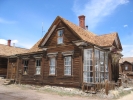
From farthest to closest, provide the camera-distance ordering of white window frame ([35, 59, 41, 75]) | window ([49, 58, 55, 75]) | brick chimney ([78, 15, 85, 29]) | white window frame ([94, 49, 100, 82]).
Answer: brick chimney ([78, 15, 85, 29])
white window frame ([35, 59, 41, 75])
window ([49, 58, 55, 75])
white window frame ([94, 49, 100, 82])

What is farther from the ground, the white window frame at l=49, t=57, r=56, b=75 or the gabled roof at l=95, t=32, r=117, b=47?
the gabled roof at l=95, t=32, r=117, b=47

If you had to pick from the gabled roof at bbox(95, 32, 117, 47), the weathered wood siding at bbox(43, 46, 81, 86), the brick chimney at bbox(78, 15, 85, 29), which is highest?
the brick chimney at bbox(78, 15, 85, 29)

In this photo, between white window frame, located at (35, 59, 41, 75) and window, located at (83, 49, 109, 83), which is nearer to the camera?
window, located at (83, 49, 109, 83)

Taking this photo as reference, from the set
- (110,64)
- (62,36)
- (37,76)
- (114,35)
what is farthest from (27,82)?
(114,35)

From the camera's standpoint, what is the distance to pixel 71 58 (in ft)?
54.3

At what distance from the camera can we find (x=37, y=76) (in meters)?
20.1

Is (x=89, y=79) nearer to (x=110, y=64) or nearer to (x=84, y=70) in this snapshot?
(x=84, y=70)

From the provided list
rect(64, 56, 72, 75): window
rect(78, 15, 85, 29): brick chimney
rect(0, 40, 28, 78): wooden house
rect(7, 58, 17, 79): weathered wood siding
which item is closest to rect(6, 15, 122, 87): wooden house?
rect(64, 56, 72, 75): window

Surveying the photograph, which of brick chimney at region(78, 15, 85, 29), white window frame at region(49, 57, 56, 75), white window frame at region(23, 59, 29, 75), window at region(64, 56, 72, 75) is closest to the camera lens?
window at region(64, 56, 72, 75)

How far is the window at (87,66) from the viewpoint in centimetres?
1567

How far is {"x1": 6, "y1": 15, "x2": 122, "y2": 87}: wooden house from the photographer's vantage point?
51.6 ft

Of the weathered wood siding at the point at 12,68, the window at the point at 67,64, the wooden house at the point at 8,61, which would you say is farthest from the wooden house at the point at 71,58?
the wooden house at the point at 8,61

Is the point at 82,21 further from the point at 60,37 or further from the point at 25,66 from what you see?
the point at 25,66

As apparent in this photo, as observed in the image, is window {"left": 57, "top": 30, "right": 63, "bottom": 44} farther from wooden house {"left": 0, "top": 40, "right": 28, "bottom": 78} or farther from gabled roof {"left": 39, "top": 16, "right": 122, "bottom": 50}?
wooden house {"left": 0, "top": 40, "right": 28, "bottom": 78}
